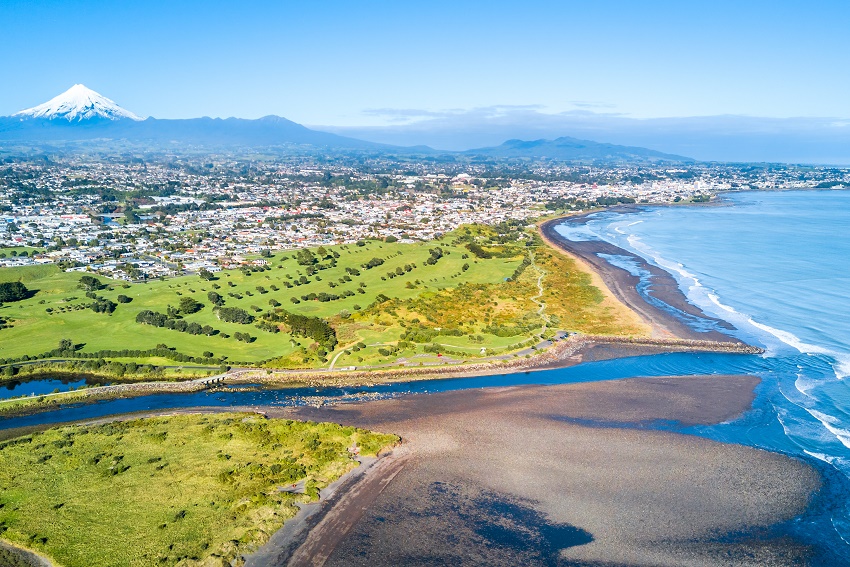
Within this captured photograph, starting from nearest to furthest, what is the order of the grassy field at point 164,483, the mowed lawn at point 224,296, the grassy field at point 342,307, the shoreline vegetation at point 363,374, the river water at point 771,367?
the grassy field at point 164,483
the river water at point 771,367
the shoreline vegetation at point 363,374
the grassy field at point 342,307
the mowed lawn at point 224,296

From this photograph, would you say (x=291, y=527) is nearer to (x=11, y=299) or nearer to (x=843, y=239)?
(x=11, y=299)

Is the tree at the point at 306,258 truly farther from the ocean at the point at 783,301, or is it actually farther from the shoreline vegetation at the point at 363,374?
the ocean at the point at 783,301

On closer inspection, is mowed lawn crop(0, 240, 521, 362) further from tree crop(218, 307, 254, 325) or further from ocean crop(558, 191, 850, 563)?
ocean crop(558, 191, 850, 563)

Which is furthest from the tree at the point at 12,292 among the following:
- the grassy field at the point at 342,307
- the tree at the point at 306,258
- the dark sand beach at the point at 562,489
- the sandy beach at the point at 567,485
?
the sandy beach at the point at 567,485

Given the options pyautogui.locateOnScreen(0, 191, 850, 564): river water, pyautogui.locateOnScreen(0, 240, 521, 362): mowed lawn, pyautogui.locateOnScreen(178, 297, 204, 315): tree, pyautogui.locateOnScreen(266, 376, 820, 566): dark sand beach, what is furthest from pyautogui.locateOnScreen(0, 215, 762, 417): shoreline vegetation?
pyautogui.locateOnScreen(178, 297, 204, 315): tree

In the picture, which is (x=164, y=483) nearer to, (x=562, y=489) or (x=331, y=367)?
(x=331, y=367)

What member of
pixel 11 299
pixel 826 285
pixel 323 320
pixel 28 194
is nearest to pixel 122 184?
pixel 28 194

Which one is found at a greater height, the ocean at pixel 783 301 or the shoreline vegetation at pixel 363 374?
the ocean at pixel 783 301

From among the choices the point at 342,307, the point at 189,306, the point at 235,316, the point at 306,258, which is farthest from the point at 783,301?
the point at 189,306
